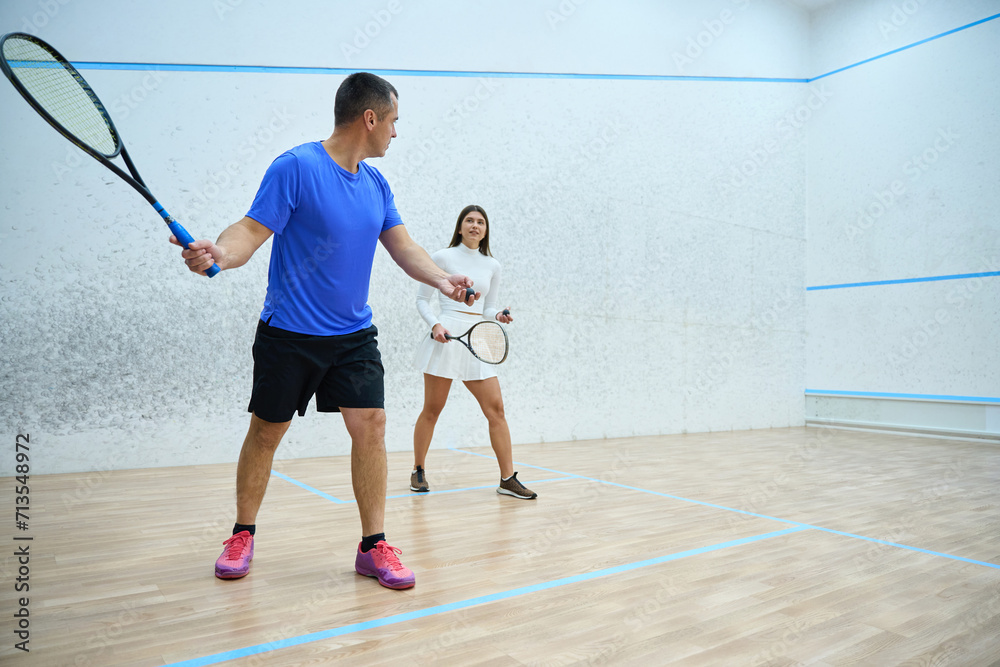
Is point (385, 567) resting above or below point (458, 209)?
below

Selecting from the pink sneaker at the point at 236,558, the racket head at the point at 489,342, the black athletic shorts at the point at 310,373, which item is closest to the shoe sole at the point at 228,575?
the pink sneaker at the point at 236,558

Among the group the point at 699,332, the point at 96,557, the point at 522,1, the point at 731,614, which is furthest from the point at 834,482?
the point at 522,1

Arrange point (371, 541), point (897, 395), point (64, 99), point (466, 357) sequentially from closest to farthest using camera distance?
1. point (64, 99)
2. point (371, 541)
3. point (466, 357)
4. point (897, 395)

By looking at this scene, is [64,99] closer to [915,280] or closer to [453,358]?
[453,358]

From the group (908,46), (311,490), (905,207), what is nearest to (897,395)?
(905,207)

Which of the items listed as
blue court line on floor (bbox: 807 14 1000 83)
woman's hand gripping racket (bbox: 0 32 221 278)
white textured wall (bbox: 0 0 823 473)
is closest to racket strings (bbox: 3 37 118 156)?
woman's hand gripping racket (bbox: 0 32 221 278)

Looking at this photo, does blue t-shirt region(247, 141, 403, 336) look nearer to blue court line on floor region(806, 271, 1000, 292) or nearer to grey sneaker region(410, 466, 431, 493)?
grey sneaker region(410, 466, 431, 493)

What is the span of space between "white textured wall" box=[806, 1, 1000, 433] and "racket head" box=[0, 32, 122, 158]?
607 cm

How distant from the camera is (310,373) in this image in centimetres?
177

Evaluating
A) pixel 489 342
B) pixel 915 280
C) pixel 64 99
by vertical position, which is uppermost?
pixel 915 280

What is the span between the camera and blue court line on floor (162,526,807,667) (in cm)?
133

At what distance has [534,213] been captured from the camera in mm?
4992

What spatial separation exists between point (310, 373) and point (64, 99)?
837 millimetres

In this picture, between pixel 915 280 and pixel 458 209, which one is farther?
pixel 915 280
